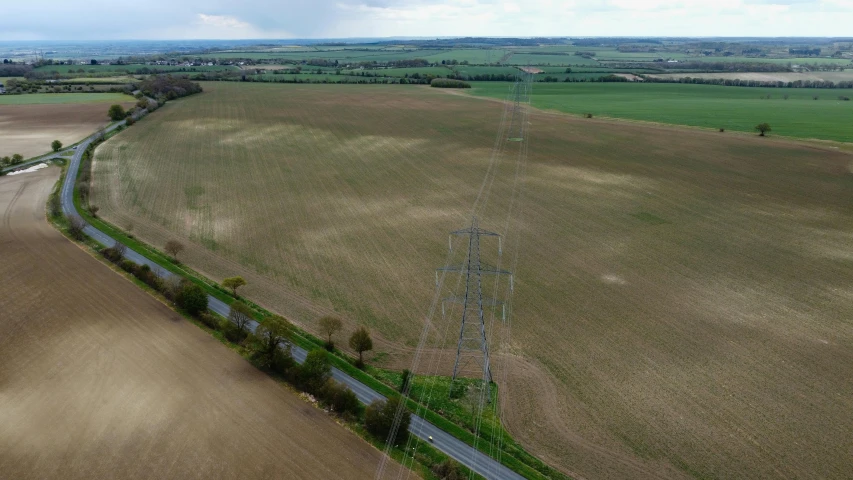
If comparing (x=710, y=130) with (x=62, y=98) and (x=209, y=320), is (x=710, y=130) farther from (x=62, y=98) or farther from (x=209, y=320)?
(x=62, y=98)

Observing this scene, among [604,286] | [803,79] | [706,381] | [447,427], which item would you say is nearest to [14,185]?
[447,427]

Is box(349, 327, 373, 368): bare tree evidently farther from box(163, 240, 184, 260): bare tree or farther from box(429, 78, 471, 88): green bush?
box(429, 78, 471, 88): green bush

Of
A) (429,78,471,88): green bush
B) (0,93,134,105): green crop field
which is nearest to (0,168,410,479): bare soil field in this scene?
(0,93,134,105): green crop field

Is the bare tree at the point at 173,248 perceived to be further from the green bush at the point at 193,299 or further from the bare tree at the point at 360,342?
the bare tree at the point at 360,342

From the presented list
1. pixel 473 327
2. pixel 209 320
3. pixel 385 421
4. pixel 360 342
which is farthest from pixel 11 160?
pixel 385 421

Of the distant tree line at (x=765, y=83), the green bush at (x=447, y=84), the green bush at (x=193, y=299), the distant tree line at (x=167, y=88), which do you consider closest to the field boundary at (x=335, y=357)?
the green bush at (x=193, y=299)

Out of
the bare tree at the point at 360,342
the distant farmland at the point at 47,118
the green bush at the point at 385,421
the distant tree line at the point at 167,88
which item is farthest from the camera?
the distant tree line at the point at 167,88
